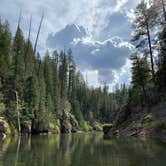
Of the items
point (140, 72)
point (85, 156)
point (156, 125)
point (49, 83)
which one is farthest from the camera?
point (49, 83)

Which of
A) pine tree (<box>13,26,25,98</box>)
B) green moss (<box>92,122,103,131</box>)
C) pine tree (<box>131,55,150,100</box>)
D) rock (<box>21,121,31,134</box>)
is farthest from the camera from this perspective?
green moss (<box>92,122,103,131</box>)

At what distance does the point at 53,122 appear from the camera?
211ft

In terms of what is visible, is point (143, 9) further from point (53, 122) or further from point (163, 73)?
point (53, 122)

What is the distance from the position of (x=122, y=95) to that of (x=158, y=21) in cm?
11645

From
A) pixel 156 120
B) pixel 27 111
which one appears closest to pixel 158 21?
pixel 156 120

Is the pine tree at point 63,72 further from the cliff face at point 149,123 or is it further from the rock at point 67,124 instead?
the cliff face at point 149,123

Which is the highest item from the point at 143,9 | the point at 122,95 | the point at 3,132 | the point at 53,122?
the point at 122,95

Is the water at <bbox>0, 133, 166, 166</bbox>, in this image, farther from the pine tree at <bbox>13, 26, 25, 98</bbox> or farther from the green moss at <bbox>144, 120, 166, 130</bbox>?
the pine tree at <bbox>13, 26, 25, 98</bbox>

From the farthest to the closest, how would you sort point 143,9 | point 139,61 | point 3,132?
1. point 139,61
2. point 143,9
3. point 3,132

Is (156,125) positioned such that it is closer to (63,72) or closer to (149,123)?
(149,123)

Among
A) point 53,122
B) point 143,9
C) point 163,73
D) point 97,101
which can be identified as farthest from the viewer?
point 97,101

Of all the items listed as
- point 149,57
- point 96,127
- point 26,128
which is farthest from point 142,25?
point 96,127

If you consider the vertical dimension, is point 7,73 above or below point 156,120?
above

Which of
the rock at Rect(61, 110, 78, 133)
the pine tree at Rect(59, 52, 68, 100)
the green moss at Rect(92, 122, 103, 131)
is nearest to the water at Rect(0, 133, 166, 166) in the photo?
the rock at Rect(61, 110, 78, 133)
